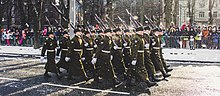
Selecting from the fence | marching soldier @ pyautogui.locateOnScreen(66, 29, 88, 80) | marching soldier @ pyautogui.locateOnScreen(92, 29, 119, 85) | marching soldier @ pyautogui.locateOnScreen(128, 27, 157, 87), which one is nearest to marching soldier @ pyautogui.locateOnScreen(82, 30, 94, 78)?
marching soldier @ pyautogui.locateOnScreen(66, 29, 88, 80)

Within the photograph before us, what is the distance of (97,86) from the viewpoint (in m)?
10.2

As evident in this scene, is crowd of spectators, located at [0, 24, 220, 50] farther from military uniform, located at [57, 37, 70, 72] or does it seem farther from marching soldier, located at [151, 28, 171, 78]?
marching soldier, located at [151, 28, 171, 78]

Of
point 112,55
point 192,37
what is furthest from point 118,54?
point 192,37

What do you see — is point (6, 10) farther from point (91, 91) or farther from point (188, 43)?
point (91, 91)

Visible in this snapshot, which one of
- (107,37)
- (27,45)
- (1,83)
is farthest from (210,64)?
(27,45)

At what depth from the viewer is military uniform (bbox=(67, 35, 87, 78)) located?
1087cm

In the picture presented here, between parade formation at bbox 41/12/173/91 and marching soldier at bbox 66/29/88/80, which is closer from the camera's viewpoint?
parade formation at bbox 41/12/173/91

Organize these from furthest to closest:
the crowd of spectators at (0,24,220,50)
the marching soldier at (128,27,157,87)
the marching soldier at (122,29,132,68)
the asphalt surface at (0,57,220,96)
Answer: the crowd of spectators at (0,24,220,50), the marching soldier at (122,29,132,68), the marching soldier at (128,27,157,87), the asphalt surface at (0,57,220,96)

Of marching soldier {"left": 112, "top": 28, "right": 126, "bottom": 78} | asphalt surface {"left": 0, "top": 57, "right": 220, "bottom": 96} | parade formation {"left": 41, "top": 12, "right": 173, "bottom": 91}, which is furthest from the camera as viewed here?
marching soldier {"left": 112, "top": 28, "right": 126, "bottom": 78}

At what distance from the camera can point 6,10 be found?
145ft

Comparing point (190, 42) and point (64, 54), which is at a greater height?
point (64, 54)

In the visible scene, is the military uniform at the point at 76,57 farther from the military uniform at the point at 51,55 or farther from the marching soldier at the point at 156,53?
the marching soldier at the point at 156,53

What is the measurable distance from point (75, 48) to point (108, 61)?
140cm

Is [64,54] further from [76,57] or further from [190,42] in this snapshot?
[190,42]
